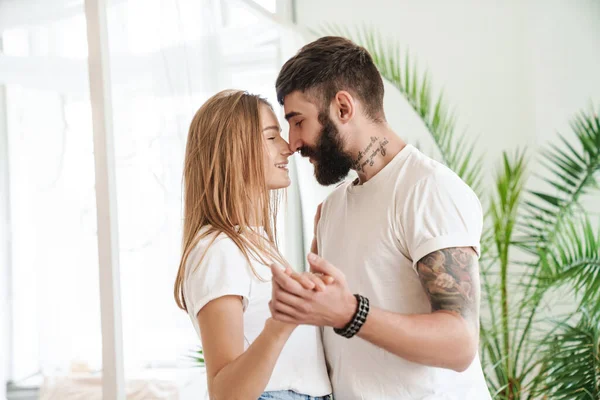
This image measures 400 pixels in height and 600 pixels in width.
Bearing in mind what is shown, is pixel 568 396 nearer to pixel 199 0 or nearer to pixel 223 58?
pixel 223 58

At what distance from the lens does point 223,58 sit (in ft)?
7.98

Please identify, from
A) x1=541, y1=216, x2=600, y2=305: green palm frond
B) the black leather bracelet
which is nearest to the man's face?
the black leather bracelet

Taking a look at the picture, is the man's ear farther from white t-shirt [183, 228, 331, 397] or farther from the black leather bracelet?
the black leather bracelet

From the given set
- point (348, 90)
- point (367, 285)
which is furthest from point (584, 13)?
point (367, 285)

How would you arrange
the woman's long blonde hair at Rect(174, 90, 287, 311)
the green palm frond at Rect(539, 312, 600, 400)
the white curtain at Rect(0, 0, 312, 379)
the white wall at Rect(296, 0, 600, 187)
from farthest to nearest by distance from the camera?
the white wall at Rect(296, 0, 600, 187), the green palm frond at Rect(539, 312, 600, 400), the white curtain at Rect(0, 0, 312, 379), the woman's long blonde hair at Rect(174, 90, 287, 311)

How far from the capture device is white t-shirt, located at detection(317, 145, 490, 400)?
1263 mm

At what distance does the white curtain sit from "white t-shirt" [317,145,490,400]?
763 millimetres

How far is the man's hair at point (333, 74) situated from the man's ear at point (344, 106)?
0.02 m

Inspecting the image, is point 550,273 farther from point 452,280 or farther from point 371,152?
point 452,280

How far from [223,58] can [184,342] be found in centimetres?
105

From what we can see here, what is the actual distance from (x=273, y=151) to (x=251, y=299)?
1.19ft

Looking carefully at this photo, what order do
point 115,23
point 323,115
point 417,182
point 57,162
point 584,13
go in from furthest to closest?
point 584,13 → point 57,162 → point 115,23 → point 323,115 → point 417,182

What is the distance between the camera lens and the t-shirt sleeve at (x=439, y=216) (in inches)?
48.4

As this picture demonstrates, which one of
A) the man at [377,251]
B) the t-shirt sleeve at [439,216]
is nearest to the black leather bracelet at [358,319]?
the man at [377,251]
